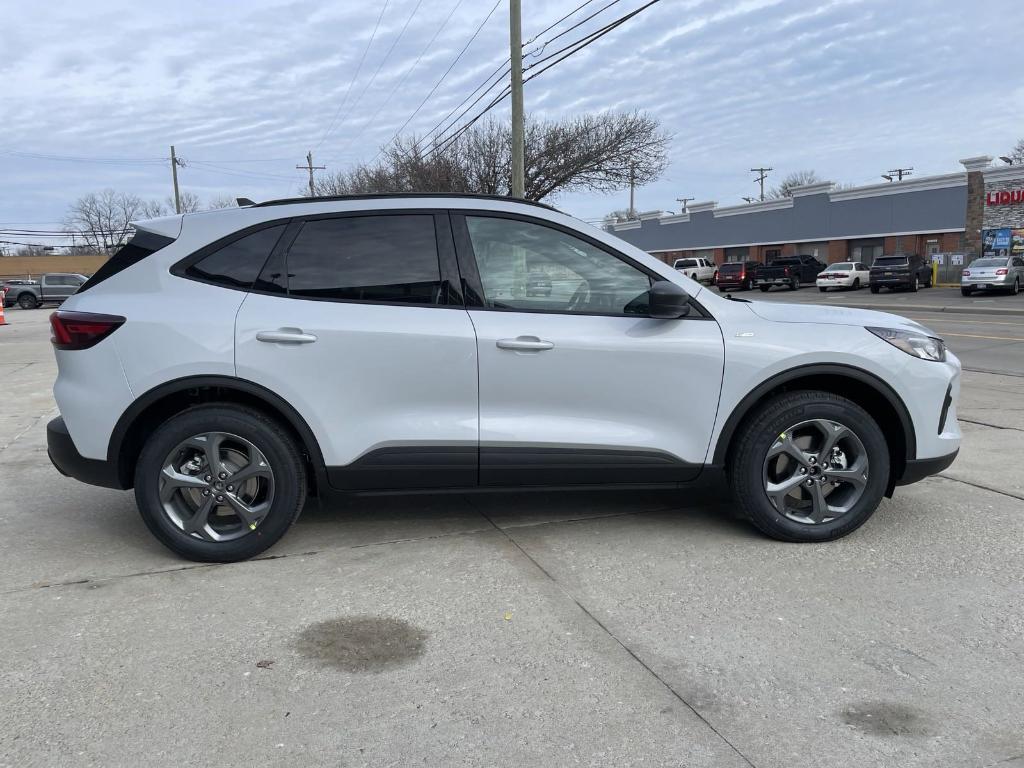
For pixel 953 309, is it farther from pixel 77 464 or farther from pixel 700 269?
pixel 77 464

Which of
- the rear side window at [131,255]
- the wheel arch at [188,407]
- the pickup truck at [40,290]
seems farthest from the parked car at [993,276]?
the pickup truck at [40,290]

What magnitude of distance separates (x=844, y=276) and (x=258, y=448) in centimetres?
3992

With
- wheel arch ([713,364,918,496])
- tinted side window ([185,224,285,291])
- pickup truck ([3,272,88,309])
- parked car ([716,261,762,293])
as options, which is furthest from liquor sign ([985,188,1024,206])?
pickup truck ([3,272,88,309])

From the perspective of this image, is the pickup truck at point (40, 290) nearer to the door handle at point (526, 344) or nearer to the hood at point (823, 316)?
the door handle at point (526, 344)

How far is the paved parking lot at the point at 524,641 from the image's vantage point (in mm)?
2461

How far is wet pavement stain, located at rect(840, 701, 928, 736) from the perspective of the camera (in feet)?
8.16

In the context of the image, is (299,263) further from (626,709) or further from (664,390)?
(626,709)

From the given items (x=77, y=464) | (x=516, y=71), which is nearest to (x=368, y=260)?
(x=77, y=464)

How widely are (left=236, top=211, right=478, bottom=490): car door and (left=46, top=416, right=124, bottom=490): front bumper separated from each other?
2.75ft

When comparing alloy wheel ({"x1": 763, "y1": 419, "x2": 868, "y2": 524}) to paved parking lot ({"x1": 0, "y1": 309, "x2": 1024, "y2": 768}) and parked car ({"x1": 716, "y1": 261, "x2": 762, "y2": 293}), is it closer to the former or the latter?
paved parking lot ({"x1": 0, "y1": 309, "x2": 1024, "y2": 768})

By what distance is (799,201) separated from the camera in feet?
165

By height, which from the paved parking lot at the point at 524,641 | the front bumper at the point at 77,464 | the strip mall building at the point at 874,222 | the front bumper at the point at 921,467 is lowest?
the paved parking lot at the point at 524,641

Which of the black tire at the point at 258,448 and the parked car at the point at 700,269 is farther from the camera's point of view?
the parked car at the point at 700,269

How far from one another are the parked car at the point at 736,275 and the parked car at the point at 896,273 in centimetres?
634
